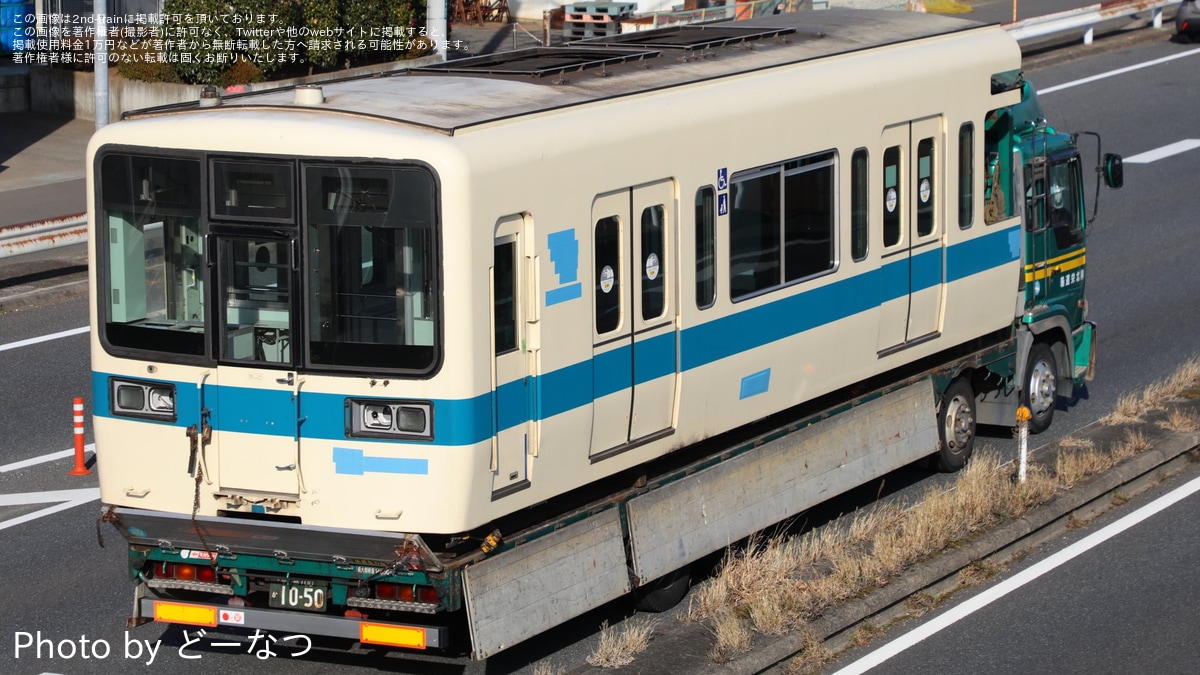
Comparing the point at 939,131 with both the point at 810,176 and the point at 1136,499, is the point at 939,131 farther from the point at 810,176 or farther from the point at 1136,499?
the point at 1136,499

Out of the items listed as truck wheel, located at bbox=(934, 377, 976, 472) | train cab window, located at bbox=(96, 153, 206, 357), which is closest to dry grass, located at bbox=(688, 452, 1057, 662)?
truck wheel, located at bbox=(934, 377, 976, 472)

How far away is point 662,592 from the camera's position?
10.4 m

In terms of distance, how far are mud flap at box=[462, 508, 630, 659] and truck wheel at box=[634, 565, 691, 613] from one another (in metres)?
0.55

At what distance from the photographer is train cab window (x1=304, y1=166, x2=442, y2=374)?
8.51 meters

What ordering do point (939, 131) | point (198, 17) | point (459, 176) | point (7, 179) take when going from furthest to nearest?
point (198, 17) < point (7, 179) < point (939, 131) < point (459, 176)

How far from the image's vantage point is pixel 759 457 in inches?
432

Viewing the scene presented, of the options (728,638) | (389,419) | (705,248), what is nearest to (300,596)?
(389,419)

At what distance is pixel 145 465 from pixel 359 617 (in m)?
1.41

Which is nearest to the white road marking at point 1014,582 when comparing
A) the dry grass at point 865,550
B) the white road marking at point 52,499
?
the dry grass at point 865,550

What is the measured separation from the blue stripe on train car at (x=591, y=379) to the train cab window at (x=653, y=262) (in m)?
0.19

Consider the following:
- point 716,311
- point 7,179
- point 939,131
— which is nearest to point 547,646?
point 716,311

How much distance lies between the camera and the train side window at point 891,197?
464 inches

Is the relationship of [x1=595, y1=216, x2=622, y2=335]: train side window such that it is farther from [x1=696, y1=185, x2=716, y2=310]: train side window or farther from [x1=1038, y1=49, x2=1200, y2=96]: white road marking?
→ [x1=1038, y1=49, x2=1200, y2=96]: white road marking

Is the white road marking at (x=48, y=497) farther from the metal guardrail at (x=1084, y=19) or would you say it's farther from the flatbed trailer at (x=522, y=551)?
the metal guardrail at (x=1084, y=19)
